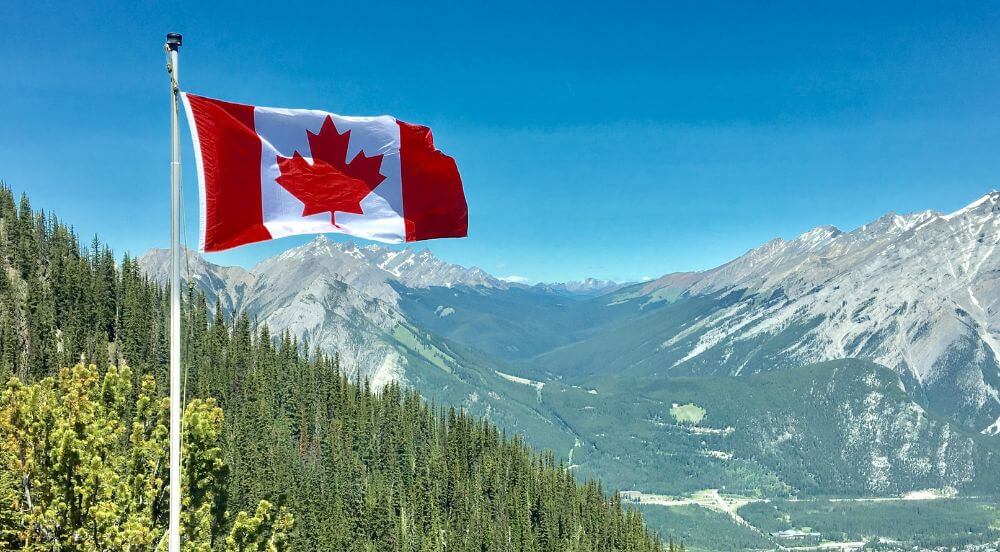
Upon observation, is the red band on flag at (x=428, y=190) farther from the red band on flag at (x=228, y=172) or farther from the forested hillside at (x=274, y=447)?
the forested hillside at (x=274, y=447)

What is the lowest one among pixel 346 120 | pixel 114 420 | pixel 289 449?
pixel 289 449

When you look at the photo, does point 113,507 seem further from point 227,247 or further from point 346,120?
point 346,120

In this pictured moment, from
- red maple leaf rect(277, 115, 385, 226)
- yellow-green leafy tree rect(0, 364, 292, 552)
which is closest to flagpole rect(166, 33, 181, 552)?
red maple leaf rect(277, 115, 385, 226)

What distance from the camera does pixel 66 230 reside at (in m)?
197

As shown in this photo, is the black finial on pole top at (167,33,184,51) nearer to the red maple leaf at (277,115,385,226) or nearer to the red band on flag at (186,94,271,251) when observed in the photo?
the red band on flag at (186,94,271,251)

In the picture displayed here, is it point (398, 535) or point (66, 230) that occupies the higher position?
point (66, 230)

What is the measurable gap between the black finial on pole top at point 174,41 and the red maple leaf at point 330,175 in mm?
4483

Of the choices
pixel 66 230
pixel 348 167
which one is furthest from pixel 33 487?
pixel 66 230

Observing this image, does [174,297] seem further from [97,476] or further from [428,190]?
[97,476]

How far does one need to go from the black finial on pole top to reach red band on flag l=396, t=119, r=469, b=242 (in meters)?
7.55

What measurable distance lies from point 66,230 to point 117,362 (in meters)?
58.9

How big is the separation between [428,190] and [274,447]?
526ft

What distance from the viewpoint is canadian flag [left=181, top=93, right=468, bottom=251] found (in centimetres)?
1958

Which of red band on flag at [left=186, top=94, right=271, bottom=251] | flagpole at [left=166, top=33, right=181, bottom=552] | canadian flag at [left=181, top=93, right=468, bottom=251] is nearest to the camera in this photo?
flagpole at [left=166, top=33, right=181, bottom=552]
